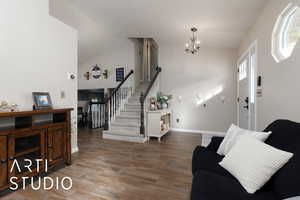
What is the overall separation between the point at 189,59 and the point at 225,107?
6.36ft

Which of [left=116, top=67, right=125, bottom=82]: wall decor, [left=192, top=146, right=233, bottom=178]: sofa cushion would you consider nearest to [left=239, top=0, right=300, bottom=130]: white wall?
[left=192, top=146, right=233, bottom=178]: sofa cushion

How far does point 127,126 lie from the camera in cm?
443

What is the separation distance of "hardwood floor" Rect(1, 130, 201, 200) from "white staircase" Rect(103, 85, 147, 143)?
0.41 m

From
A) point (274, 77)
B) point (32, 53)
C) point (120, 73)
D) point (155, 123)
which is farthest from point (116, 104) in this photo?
point (274, 77)

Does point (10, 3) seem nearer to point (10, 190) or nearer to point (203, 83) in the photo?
point (10, 190)

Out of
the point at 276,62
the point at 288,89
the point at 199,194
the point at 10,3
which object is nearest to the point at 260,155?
the point at 199,194

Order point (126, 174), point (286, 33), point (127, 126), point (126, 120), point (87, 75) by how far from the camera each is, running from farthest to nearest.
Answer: point (87, 75) → point (126, 120) → point (127, 126) → point (126, 174) → point (286, 33)

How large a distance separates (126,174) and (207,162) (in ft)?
4.10

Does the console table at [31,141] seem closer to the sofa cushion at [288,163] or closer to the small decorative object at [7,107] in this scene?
the small decorative object at [7,107]

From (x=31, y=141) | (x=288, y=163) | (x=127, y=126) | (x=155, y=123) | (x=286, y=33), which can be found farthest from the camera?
(x=127, y=126)

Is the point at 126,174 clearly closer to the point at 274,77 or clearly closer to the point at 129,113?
the point at 274,77

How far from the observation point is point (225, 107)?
4848mm

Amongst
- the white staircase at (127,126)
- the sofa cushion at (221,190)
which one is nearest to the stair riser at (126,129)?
the white staircase at (127,126)

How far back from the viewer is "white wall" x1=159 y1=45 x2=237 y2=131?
15.8 feet
